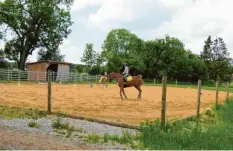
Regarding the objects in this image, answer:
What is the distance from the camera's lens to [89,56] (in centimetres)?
8256

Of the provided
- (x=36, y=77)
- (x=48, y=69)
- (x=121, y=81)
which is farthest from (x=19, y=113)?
(x=48, y=69)

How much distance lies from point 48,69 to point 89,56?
3565cm

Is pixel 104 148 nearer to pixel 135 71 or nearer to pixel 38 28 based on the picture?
pixel 38 28

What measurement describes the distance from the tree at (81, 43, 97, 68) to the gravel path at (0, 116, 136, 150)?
7121 centimetres

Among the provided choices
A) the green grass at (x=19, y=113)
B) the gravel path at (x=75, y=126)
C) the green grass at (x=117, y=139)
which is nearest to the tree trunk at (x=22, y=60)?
the green grass at (x=19, y=113)

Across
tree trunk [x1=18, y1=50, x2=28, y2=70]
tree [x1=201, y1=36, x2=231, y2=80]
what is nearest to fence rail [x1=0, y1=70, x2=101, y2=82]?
tree trunk [x1=18, y1=50, x2=28, y2=70]

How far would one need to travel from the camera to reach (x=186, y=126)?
1090cm

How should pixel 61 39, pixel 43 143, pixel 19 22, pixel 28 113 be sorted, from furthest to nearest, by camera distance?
pixel 61 39, pixel 19 22, pixel 28 113, pixel 43 143

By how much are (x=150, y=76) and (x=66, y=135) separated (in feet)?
219

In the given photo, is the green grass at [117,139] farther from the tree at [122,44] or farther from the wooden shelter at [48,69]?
the tree at [122,44]

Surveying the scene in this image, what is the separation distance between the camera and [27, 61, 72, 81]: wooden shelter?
42441 mm

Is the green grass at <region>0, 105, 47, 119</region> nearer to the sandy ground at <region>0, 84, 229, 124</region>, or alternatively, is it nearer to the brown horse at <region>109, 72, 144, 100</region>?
the sandy ground at <region>0, 84, 229, 124</region>

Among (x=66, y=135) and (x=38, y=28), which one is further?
(x=38, y=28)

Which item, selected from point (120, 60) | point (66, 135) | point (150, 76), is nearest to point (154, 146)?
point (66, 135)
